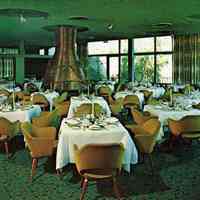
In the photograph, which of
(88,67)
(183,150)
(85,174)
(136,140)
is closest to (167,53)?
(88,67)

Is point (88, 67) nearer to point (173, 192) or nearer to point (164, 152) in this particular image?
point (164, 152)

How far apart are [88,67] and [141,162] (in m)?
15.3

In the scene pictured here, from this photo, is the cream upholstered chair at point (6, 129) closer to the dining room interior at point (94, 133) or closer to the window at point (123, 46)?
the dining room interior at point (94, 133)

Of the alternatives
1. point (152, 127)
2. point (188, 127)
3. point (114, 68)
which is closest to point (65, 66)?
point (114, 68)

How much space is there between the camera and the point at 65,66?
13.6m

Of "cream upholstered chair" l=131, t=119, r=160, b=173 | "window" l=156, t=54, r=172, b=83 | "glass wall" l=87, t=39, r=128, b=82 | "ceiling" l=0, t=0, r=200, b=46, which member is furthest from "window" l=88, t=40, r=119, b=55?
"cream upholstered chair" l=131, t=119, r=160, b=173

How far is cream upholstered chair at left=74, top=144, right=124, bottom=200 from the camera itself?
393 cm

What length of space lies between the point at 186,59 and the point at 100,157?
13060 mm

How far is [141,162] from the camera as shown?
5.80 metres

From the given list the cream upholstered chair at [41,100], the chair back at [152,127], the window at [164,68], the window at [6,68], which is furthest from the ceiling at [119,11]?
the window at [6,68]

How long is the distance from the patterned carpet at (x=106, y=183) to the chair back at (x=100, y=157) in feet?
1.73

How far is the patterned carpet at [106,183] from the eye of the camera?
437 centimetres

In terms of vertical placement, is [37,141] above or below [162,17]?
below

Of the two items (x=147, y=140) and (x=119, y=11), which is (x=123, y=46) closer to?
(x=119, y=11)
